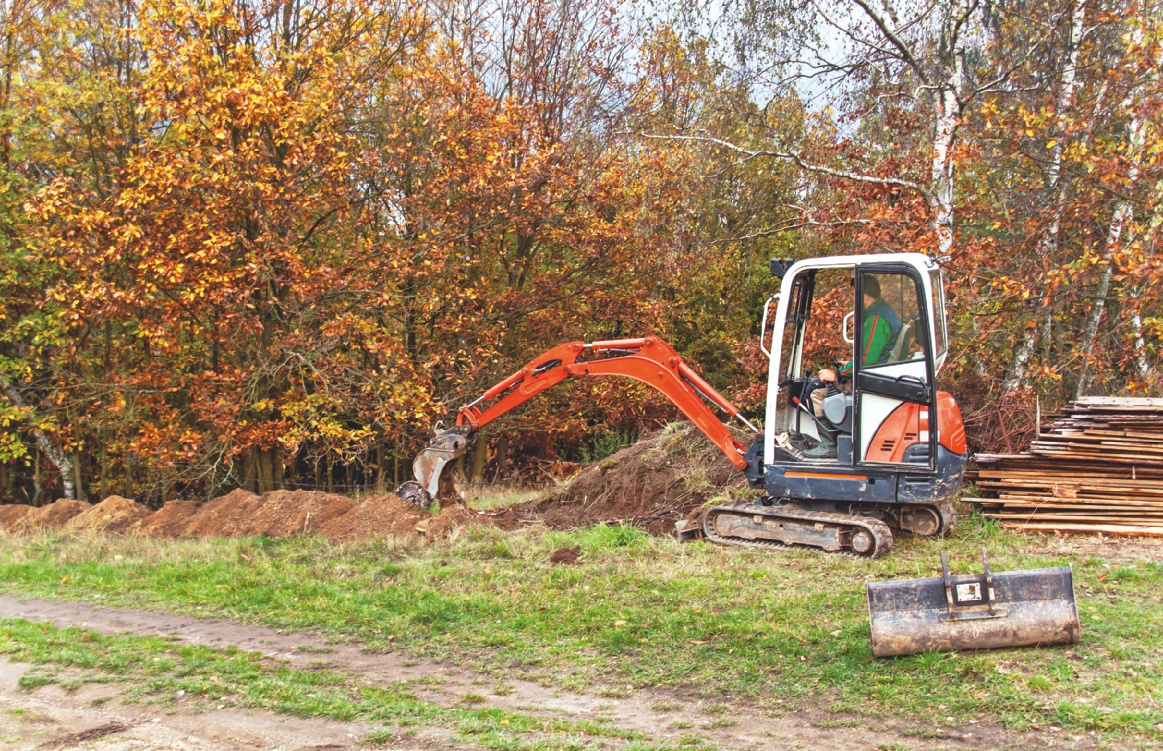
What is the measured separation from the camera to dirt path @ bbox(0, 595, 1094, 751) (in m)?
4.80

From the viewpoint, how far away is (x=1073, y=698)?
516 centimetres

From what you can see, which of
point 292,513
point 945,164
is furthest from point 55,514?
point 945,164

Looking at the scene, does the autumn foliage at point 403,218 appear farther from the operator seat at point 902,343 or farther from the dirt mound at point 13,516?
the operator seat at point 902,343

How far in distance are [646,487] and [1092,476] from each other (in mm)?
4916

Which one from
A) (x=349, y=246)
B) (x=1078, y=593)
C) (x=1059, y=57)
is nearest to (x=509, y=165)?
(x=349, y=246)

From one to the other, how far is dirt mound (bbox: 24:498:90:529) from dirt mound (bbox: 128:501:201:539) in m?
1.40

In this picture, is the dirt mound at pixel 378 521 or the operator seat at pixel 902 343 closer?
the operator seat at pixel 902 343

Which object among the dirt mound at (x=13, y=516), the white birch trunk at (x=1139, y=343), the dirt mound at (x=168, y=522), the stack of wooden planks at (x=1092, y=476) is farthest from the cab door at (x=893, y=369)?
the dirt mound at (x=13, y=516)

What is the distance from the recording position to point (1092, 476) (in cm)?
999

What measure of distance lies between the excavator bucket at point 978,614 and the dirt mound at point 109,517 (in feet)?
32.2

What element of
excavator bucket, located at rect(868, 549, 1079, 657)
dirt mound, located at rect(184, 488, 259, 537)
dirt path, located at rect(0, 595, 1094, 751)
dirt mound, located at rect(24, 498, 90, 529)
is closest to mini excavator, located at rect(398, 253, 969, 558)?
excavator bucket, located at rect(868, 549, 1079, 657)

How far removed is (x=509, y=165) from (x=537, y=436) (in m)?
6.36

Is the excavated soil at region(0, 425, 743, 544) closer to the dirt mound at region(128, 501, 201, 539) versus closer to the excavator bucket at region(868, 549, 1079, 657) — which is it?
the dirt mound at region(128, 501, 201, 539)

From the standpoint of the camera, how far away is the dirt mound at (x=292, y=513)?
451 inches
